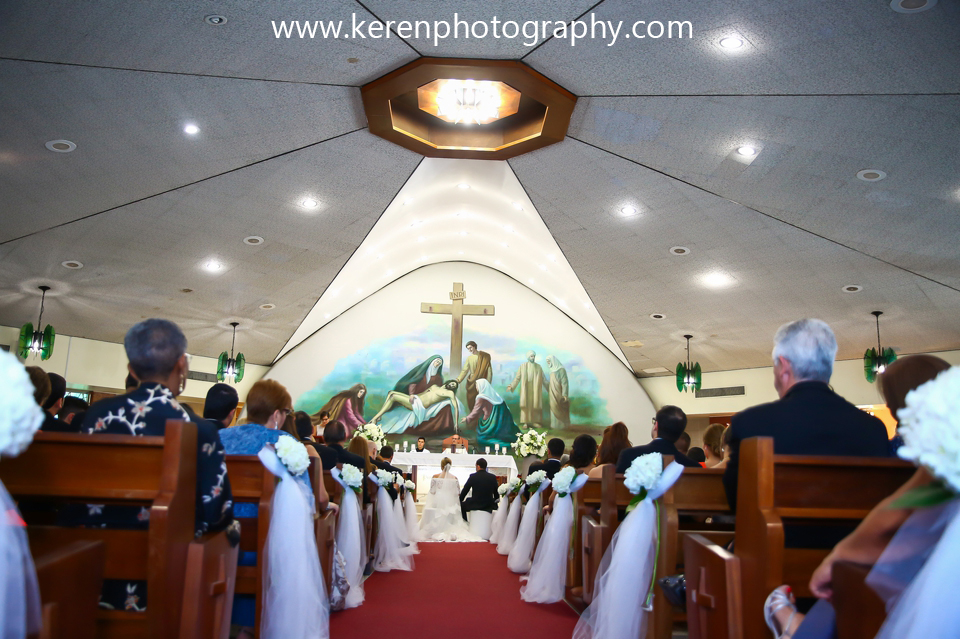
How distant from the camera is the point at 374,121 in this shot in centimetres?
659

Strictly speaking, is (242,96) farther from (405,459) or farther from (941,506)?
(405,459)

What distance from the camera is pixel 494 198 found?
414 inches

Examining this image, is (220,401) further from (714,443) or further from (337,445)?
(714,443)

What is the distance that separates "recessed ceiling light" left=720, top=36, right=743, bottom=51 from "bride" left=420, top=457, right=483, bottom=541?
20.7 feet

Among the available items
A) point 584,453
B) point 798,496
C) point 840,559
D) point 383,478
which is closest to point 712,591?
point 798,496

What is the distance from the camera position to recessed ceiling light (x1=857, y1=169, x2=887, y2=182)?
6156 millimetres

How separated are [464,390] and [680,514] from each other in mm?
11760

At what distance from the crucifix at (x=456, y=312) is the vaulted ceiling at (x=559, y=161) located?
156 inches

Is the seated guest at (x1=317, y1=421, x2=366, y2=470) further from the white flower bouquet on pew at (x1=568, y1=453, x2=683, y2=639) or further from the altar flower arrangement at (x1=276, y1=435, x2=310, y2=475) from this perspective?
the white flower bouquet on pew at (x1=568, y1=453, x2=683, y2=639)

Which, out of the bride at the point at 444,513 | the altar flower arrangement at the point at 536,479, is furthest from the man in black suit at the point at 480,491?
the altar flower arrangement at the point at 536,479

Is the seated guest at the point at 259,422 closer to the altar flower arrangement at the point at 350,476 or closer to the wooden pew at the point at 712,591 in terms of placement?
the altar flower arrangement at the point at 350,476

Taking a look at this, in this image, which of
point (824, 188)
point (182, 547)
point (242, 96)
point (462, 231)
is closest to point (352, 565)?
point (182, 547)

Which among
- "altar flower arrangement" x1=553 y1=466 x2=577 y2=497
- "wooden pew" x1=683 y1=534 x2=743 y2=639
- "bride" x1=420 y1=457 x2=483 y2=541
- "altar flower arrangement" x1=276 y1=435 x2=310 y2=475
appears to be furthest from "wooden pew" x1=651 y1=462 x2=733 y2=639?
"bride" x1=420 y1=457 x2=483 y2=541

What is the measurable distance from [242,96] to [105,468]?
462 centimetres
